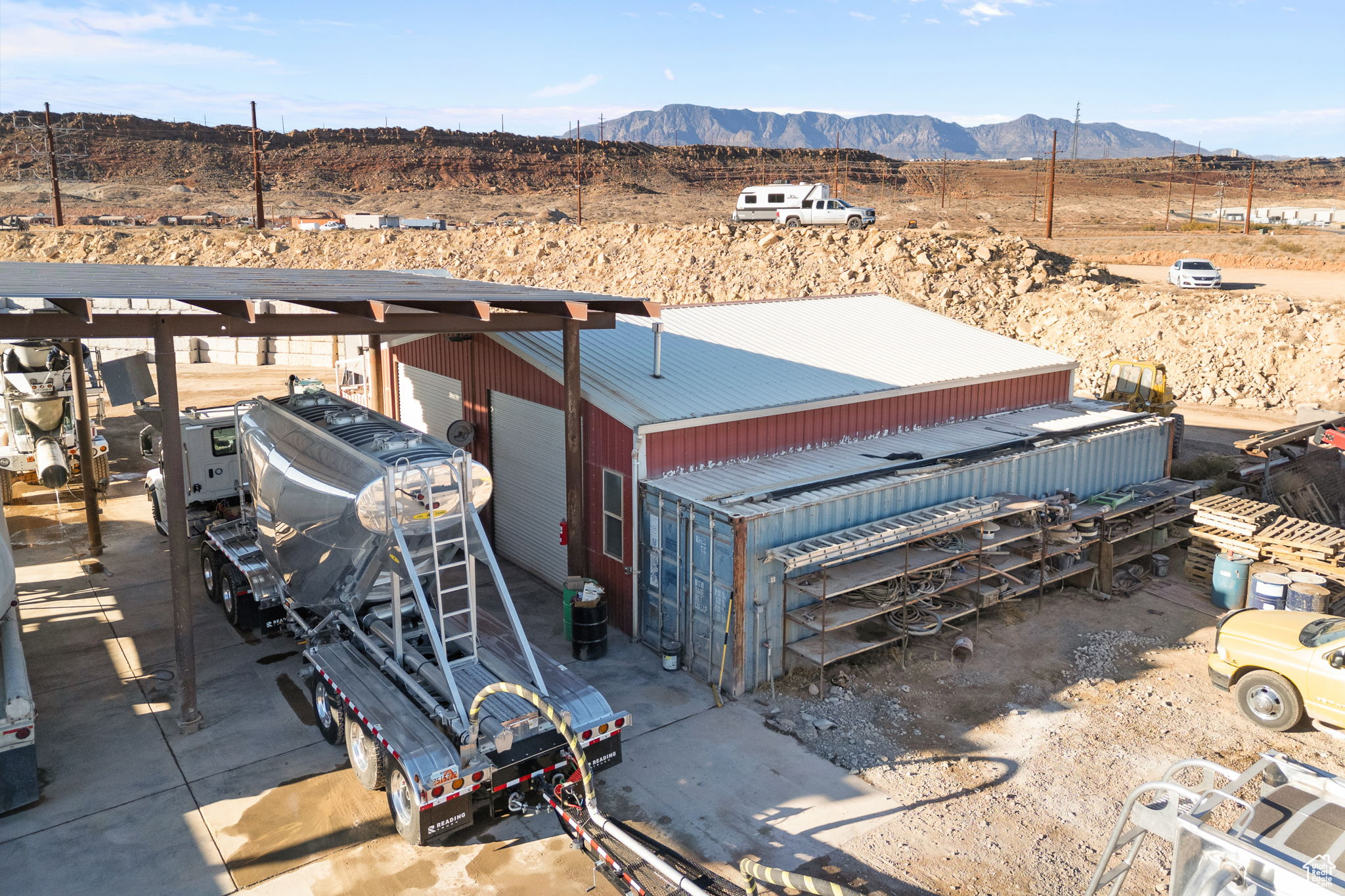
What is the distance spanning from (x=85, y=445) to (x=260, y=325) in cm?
855

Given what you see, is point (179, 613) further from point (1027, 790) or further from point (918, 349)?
point (918, 349)

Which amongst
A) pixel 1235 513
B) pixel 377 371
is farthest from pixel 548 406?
pixel 1235 513

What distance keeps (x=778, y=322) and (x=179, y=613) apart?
45.3 ft

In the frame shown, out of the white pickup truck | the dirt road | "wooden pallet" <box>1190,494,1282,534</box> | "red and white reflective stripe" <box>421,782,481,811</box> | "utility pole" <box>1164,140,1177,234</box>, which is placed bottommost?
"red and white reflective stripe" <box>421,782,481,811</box>

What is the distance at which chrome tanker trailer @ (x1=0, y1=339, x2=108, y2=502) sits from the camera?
2059cm

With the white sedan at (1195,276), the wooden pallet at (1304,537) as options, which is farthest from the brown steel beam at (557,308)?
the white sedan at (1195,276)

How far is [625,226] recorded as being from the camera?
157 ft

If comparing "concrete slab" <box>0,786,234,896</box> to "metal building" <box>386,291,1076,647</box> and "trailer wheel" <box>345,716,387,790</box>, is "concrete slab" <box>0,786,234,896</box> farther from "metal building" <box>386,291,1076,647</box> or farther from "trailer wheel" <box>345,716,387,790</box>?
"metal building" <box>386,291,1076,647</box>

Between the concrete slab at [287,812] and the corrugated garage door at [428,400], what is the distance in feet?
30.6

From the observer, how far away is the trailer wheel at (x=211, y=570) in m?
15.8

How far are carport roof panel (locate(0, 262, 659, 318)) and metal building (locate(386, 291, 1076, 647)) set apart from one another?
5.51ft

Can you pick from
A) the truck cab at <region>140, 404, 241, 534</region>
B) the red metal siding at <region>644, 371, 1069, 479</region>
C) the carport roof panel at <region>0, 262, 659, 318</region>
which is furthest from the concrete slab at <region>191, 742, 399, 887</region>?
the truck cab at <region>140, 404, 241, 534</region>

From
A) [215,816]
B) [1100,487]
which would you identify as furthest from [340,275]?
[1100,487]

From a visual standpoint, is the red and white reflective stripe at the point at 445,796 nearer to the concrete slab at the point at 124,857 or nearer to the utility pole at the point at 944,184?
the concrete slab at the point at 124,857
